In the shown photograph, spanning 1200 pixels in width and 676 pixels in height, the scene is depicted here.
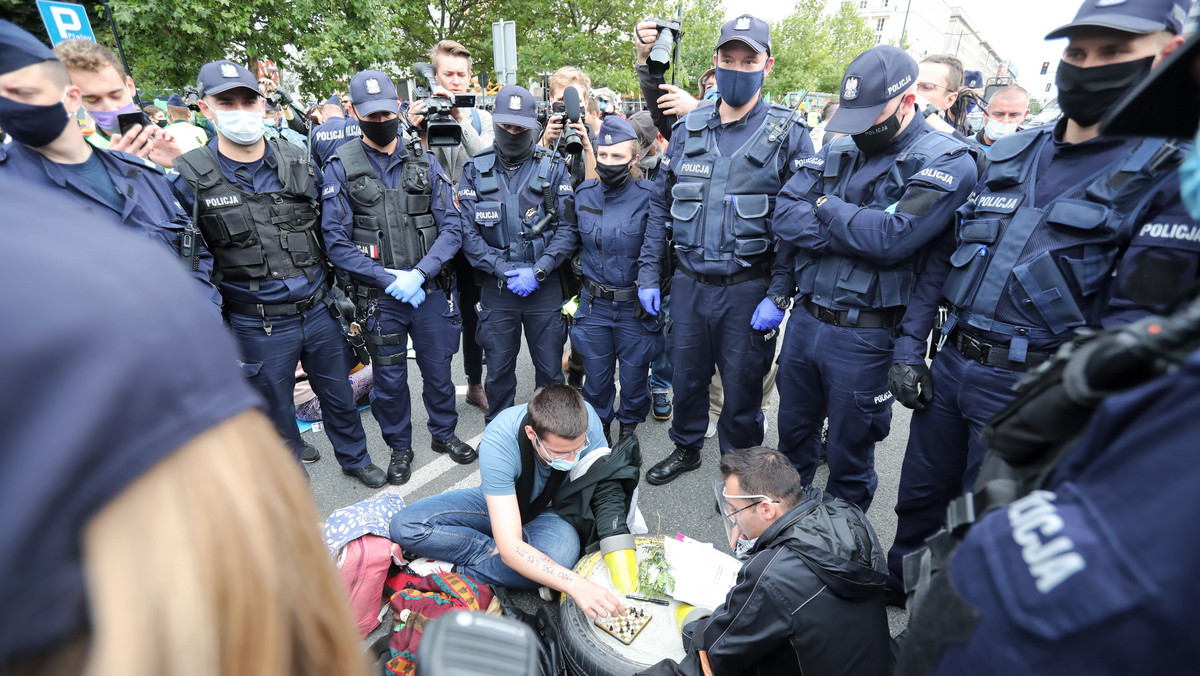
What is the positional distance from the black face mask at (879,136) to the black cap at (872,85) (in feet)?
0.22

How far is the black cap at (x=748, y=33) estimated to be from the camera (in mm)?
3078

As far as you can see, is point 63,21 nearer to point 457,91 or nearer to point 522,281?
point 457,91

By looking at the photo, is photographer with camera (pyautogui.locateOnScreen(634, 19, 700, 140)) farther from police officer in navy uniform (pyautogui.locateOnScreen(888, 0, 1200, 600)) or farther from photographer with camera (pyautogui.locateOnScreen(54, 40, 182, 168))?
photographer with camera (pyautogui.locateOnScreen(54, 40, 182, 168))

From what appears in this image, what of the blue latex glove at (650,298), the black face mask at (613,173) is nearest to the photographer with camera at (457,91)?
the black face mask at (613,173)

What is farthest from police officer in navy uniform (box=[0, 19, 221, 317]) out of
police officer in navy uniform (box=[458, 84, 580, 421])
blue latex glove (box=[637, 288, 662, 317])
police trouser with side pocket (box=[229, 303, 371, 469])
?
blue latex glove (box=[637, 288, 662, 317])

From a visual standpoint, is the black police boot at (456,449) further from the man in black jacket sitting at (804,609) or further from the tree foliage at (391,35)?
the tree foliage at (391,35)

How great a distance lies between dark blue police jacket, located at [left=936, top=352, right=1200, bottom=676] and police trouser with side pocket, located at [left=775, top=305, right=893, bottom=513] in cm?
213

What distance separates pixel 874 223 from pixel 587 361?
6.59 ft

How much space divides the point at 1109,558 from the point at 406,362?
3609 millimetres

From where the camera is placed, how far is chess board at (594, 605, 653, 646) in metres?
2.21

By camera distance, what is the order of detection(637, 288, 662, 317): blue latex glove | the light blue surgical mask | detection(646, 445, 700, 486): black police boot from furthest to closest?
detection(646, 445, 700, 486): black police boot
detection(637, 288, 662, 317): blue latex glove
the light blue surgical mask

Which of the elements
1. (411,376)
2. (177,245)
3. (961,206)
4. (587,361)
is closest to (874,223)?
(961,206)

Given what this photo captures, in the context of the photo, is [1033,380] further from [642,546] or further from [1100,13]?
[642,546]

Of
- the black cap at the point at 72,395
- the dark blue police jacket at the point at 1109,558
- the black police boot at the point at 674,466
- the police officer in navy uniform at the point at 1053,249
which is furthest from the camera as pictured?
the black police boot at the point at 674,466
